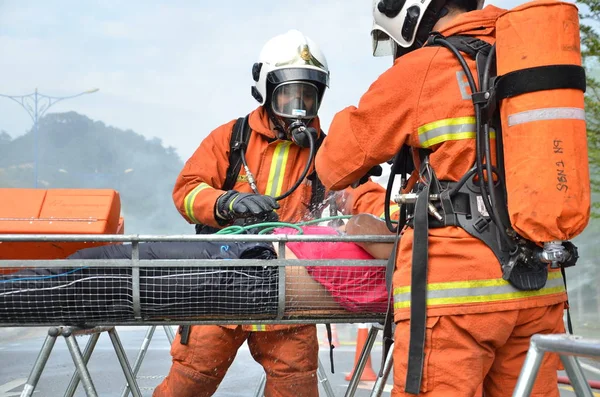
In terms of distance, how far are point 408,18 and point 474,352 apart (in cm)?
124

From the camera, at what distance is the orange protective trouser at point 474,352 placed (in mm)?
2283

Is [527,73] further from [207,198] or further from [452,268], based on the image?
[207,198]

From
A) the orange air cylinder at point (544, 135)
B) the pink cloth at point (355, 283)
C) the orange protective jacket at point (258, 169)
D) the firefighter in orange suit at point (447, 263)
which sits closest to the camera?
the orange air cylinder at point (544, 135)

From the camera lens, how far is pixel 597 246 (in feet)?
66.5

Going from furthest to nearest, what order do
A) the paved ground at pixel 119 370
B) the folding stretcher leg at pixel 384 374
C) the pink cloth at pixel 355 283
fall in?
the paved ground at pixel 119 370, the pink cloth at pixel 355 283, the folding stretcher leg at pixel 384 374

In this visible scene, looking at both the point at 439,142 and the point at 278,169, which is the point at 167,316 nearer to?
the point at 439,142

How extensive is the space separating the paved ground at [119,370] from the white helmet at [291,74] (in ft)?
A: 10.7

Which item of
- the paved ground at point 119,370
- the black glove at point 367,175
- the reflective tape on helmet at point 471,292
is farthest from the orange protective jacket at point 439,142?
the paved ground at point 119,370

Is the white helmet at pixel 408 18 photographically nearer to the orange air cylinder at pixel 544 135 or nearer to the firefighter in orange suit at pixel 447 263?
the firefighter in orange suit at pixel 447 263

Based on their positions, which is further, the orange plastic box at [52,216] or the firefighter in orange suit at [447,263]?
the orange plastic box at [52,216]

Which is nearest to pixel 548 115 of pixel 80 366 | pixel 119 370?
pixel 80 366

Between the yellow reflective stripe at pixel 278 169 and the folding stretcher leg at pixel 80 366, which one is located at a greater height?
the yellow reflective stripe at pixel 278 169

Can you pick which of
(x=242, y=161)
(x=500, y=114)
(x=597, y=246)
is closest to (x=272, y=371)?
(x=242, y=161)

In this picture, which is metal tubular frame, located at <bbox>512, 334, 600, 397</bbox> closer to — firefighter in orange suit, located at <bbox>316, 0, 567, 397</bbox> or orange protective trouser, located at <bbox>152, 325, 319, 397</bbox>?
firefighter in orange suit, located at <bbox>316, 0, 567, 397</bbox>
